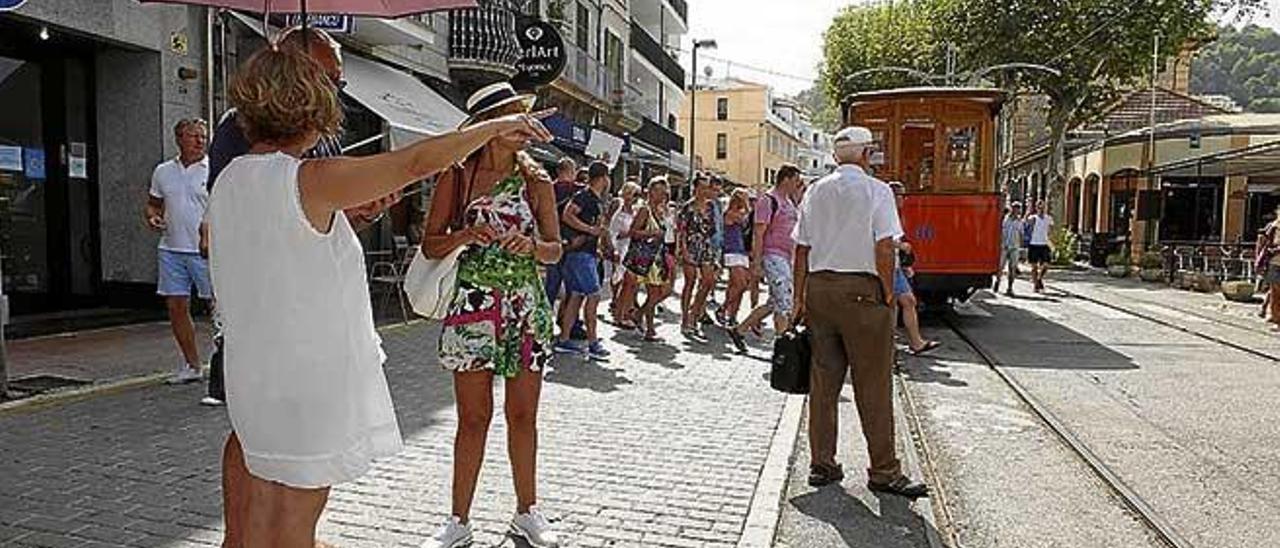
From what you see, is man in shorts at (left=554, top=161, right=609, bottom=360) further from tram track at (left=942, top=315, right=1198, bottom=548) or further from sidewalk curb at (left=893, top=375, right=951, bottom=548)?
tram track at (left=942, top=315, right=1198, bottom=548)

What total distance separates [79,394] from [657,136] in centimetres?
3603

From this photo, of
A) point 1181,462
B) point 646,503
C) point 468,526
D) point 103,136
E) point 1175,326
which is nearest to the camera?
point 468,526

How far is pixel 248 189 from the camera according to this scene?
247 cm

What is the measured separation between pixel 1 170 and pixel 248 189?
9566 millimetres

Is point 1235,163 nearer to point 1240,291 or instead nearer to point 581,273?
point 1240,291

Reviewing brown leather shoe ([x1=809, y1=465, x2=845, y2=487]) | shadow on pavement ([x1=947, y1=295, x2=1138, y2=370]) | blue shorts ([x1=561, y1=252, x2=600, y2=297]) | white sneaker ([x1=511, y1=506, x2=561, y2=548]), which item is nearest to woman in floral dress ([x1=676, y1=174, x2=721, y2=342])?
blue shorts ([x1=561, y1=252, x2=600, y2=297])

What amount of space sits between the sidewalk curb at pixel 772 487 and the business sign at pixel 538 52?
13013mm

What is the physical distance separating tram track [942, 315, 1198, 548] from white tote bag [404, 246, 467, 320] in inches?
135

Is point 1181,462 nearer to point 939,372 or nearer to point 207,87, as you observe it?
point 939,372

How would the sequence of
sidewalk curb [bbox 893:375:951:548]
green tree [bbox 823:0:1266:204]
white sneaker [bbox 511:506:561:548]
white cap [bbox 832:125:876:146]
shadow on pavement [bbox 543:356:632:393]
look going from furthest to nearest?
green tree [bbox 823:0:1266:204] → shadow on pavement [bbox 543:356:632:393] → white cap [bbox 832:125:876:146] → sidewalk curb [bbox 893:375:951:548] → white sneaker [bbox 511:506:561:548]

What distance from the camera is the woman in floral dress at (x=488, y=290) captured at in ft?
13.2

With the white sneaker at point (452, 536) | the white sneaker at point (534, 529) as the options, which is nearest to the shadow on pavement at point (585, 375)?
the white sneaker at point (534, 529)

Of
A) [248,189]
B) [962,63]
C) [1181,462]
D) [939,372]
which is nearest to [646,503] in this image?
[248,189]

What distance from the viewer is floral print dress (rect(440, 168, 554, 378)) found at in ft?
13.2
